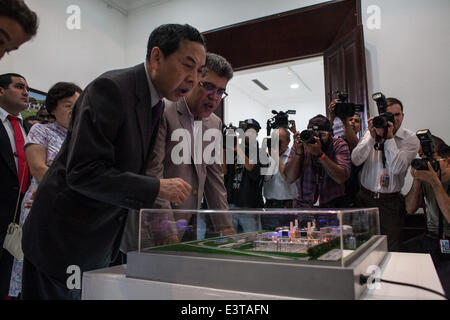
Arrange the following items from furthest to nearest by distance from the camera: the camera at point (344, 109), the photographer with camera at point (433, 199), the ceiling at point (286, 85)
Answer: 1. the ceiling at point (286, 85)
2. the camera at point (344, 109)
3. the photographer with camera at point (433, 199)

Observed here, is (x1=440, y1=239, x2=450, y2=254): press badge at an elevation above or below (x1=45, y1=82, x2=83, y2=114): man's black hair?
below

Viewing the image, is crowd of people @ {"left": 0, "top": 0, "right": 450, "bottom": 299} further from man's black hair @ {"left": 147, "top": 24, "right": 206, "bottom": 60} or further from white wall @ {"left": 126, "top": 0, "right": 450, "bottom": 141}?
white wall @ {"left": 126, "top": 0, "right": 450, "bottom": 141}

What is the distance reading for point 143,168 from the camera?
1.12 metres

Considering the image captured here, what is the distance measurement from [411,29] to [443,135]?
107 cm

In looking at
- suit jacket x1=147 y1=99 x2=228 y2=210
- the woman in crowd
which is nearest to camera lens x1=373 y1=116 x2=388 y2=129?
suit jacket x1=147 y1=99 x2=228 y2=210

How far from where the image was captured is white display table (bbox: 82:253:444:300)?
2.35 ft

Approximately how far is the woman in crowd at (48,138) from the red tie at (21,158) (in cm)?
20

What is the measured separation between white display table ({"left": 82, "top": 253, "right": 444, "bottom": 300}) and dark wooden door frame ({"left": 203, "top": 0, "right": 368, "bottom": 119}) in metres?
2.66

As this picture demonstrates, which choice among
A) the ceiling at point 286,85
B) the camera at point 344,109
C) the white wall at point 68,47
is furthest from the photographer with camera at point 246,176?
the ceiling at point 286,85

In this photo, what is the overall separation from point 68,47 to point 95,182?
3.85 metres

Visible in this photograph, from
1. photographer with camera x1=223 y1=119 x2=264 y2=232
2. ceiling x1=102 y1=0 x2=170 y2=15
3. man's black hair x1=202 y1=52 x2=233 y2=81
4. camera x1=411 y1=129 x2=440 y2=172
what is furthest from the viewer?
ceiling x1=102 y1=0 x2=170 y2=15

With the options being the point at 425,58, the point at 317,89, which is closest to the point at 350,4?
the point at 425,58

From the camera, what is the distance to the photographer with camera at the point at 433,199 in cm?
183

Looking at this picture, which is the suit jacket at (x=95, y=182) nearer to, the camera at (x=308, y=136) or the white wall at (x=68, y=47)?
the camera at (x=308, y=136)
